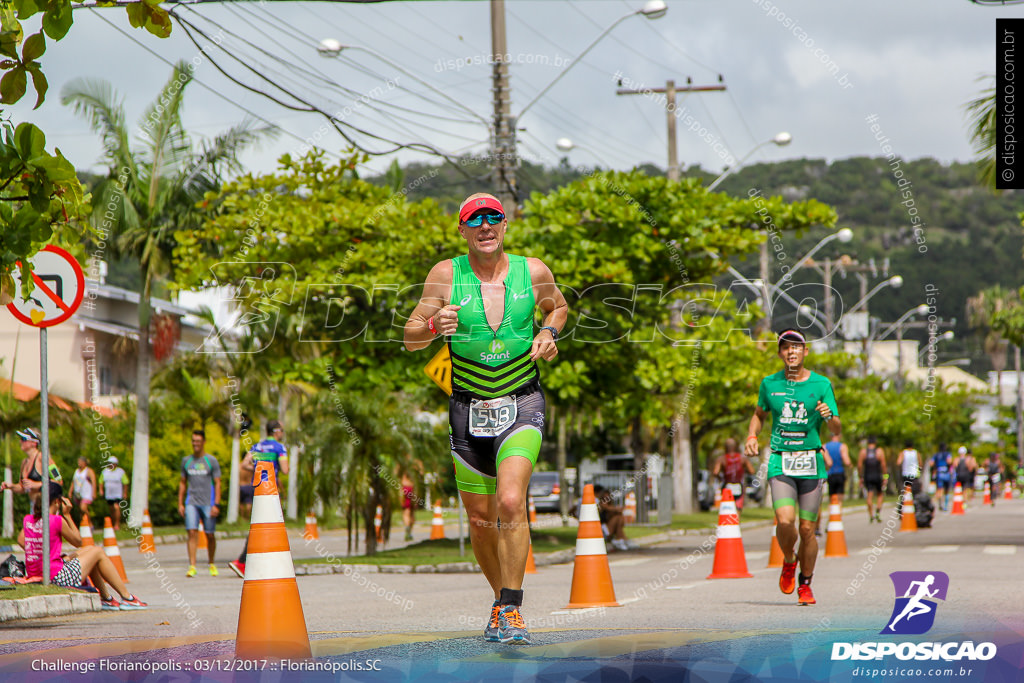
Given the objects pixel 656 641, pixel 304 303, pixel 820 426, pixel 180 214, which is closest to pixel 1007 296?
pixel 180 214

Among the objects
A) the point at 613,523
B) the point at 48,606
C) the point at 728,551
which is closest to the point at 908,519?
the point at 613,523

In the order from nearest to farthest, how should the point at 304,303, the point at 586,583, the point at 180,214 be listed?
the point at 586,583, the point at 304,303, the point at 180,214

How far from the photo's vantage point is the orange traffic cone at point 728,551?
42.0ft

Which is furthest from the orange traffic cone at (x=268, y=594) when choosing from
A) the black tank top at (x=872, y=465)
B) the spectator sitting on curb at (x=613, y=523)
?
the black tank top at (x=872, y=465)

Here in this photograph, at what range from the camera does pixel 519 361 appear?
569 centimetres

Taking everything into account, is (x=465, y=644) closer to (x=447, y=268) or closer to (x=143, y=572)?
(x=447, y=268)

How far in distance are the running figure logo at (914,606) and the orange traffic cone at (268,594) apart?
2.66 meters

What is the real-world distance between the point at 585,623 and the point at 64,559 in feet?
18.2

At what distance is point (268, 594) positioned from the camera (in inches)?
211

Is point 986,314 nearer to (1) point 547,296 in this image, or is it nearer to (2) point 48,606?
(2) point 48,606

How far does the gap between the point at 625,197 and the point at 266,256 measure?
5349 millimetres

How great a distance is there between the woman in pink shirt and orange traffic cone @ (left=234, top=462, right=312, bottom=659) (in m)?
5.09

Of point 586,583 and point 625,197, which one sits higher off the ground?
point 625,197

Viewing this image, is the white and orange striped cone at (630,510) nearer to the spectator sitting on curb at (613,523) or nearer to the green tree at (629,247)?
the spectator sitting on curb at (613,523)
